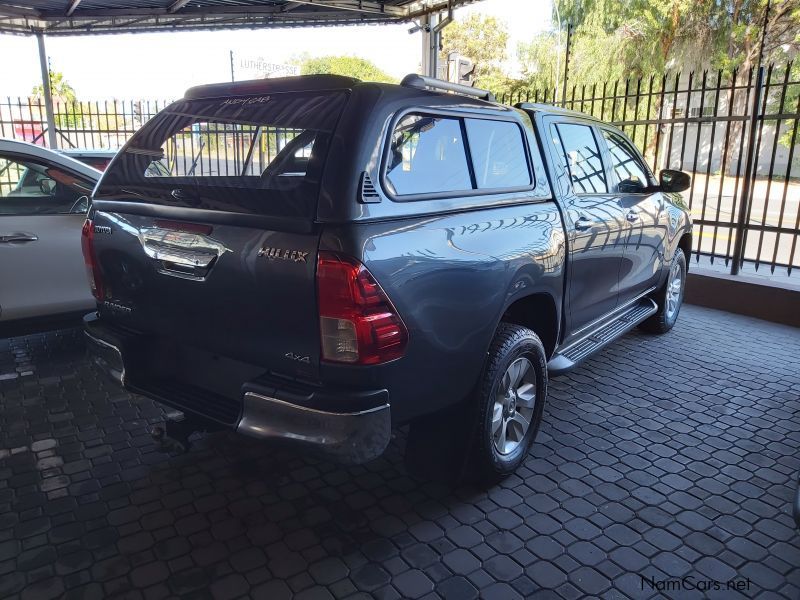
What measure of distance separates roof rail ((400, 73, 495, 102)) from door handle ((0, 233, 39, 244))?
3237mm

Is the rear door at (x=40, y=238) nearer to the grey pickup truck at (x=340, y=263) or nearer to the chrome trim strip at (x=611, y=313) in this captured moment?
the grey pickup truck at (x=340, y=263)

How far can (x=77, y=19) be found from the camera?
35.8ft

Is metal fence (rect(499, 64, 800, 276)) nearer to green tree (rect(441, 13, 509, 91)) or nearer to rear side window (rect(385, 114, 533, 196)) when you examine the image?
rear side window (rect(385, 114, 533, 196))

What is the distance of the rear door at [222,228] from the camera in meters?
2.42

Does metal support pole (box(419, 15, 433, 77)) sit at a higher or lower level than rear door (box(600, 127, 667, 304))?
higher

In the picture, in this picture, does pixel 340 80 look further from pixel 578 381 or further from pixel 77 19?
pixel 77 19

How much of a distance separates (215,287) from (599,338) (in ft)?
9.36

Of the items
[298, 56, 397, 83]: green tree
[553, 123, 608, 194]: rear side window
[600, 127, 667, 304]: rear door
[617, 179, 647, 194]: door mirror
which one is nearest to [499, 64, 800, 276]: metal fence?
[600, 127, 667, 304]: rear door

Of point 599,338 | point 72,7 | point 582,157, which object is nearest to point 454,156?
point 582,157

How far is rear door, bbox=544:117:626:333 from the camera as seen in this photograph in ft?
12.4

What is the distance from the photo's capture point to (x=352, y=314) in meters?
2.30

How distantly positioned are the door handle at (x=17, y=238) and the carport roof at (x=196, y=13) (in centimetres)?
632

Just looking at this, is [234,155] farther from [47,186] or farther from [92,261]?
[47,186]

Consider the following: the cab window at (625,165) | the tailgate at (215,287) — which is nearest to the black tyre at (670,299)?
the cab window at (625,165)
